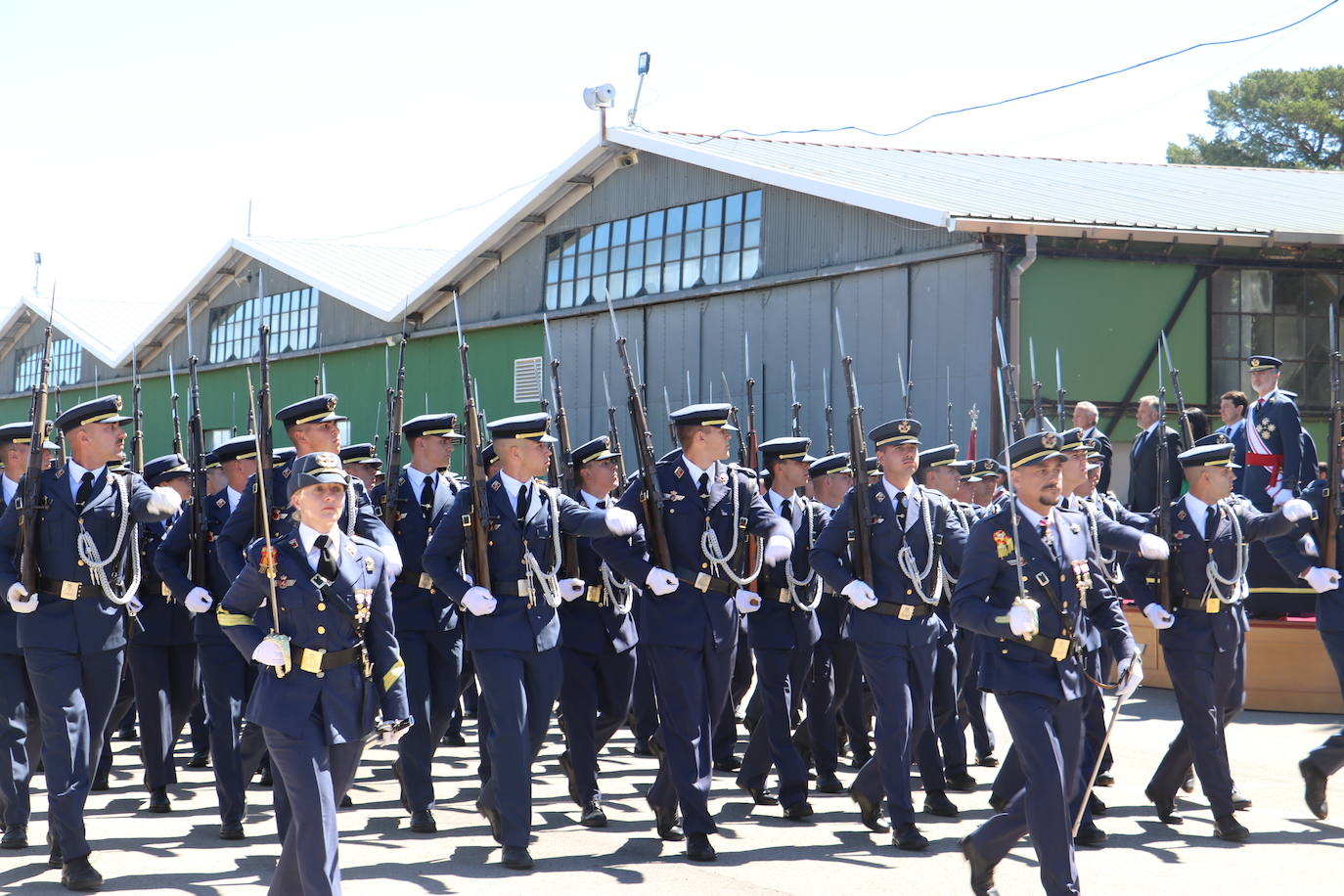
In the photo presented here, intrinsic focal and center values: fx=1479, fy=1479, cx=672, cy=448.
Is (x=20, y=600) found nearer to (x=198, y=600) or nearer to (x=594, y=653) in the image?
(x=198, y=600)

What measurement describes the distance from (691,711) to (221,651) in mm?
2610

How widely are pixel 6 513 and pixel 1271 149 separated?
1613 inches

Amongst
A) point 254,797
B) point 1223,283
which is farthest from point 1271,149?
point 254,797

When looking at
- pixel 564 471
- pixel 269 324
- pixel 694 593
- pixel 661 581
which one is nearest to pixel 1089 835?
pixel 694 593

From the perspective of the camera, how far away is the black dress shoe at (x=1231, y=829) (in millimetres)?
7566

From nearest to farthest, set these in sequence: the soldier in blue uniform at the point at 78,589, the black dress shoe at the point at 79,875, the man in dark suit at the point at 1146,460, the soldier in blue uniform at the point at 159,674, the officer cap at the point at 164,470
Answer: the black dress shoe at the point at 79,875, the soldier in blue uniform at the point at 78,589, the soldier in blue uniform at the point at 159,674, the officer cap at the point at 164,470, the man in dark suit at the point at 1146,460

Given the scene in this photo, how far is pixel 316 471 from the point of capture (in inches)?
219

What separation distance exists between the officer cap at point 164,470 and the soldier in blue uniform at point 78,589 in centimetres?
170

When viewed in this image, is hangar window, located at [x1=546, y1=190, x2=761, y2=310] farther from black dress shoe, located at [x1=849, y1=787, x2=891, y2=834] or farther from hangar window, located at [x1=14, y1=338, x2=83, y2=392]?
hangar window, located at [x1=14, y1=338, x2=83, y2=392]

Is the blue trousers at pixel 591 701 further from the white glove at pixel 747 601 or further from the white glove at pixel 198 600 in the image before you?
the white glove at pixel 198 600

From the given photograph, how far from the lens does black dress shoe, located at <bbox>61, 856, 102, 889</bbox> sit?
6.43 metres

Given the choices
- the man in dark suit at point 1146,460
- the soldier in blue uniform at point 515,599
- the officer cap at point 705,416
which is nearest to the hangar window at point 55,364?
the man in dark suit at point 1146,460

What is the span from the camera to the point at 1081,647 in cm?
605

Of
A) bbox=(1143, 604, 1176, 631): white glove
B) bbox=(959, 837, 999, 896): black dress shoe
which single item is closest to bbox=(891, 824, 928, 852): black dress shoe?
bbox=(959, 837, 999, 896): black dress shoe
